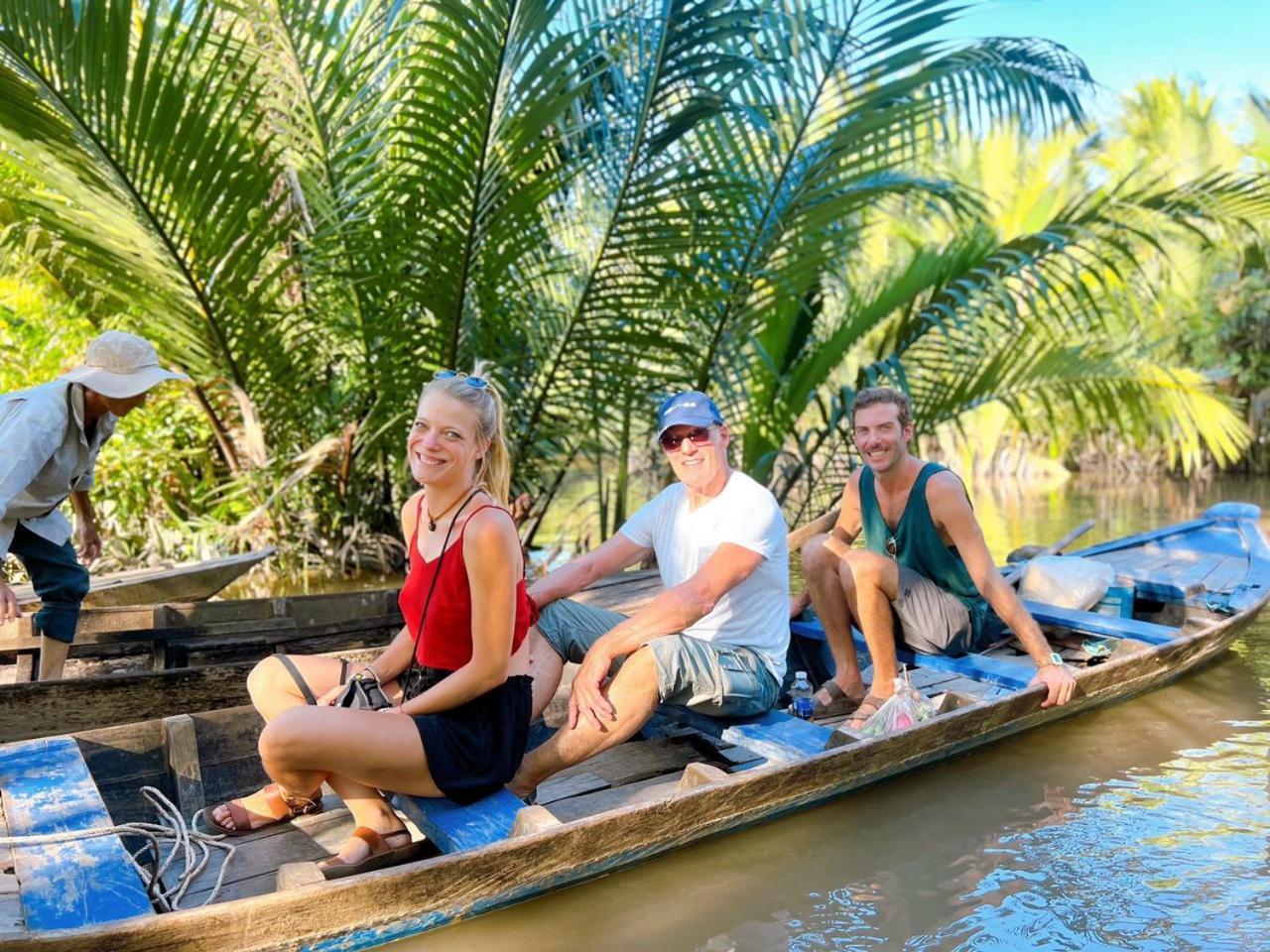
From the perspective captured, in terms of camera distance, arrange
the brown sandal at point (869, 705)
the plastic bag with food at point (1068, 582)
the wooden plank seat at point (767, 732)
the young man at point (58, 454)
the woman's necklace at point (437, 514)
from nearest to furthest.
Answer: the woman's necklace at point (437, 514) → the wooden plank seat at point (767, 732) → the young man at point (58, 454) → the brown sandal at point (869, 705) → the plastic bag with food at point (1068, 582)

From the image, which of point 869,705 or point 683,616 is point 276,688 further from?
point 869,705

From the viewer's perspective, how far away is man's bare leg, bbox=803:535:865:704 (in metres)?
4.84

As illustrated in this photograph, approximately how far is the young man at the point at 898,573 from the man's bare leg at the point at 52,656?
318 cm

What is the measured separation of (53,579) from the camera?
4621 millimetres

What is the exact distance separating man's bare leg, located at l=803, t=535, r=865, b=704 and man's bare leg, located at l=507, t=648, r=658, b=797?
4.65 feet

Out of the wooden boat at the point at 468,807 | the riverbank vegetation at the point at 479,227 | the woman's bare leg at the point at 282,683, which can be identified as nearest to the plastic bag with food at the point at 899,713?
the wooden boat at the point at 468,807

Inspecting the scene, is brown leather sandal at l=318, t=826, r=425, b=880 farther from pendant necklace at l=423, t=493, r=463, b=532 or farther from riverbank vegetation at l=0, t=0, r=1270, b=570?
riverbank vegetation at l=0, t=0, r=1270, b=570

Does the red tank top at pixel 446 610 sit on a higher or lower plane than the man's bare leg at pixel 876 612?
higher

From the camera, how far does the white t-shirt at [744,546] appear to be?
149 inches

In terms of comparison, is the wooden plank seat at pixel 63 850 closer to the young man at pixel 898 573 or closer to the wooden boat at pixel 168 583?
the young man at pixel 898 573

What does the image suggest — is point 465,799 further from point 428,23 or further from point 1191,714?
point 428,23

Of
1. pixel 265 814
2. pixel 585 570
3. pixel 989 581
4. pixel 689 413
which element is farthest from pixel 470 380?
pixel 989 581

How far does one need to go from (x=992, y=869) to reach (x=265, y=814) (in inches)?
91.7

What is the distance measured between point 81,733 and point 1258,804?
408 centimetres
